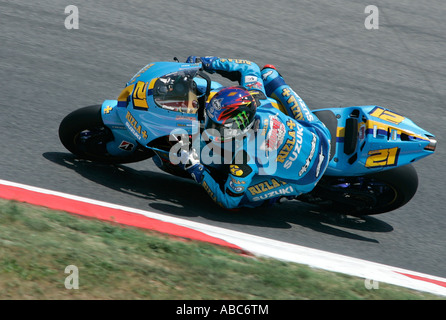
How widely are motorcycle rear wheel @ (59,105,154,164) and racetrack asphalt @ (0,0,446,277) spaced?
0.16 meters

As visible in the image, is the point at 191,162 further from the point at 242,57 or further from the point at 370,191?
the point at 242,57

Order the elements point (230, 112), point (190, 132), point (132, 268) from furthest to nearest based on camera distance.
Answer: point (190, 132), point (230, 112), point (132, 268)

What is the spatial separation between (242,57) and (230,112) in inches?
145

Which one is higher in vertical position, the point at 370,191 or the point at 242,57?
the point at 242,57

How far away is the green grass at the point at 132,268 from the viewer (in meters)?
4.01

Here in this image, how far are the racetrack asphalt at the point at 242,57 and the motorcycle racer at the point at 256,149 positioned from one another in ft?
1.05

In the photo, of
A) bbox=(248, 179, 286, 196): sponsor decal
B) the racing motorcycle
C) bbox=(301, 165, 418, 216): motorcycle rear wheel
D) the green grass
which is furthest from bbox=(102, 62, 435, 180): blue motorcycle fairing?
the green grass

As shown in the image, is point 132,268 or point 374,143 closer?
point 132,268

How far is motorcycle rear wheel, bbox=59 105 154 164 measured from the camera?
18.7 feet

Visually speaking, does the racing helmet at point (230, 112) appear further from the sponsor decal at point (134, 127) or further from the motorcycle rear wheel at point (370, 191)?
the motorcycle rear wheel at point (370, 191)

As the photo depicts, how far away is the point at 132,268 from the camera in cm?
432

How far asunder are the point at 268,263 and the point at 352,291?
66 cm

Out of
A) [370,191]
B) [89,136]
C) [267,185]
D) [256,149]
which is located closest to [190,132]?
[256,149]

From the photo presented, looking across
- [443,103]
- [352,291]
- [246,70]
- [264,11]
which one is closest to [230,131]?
[246,70]
